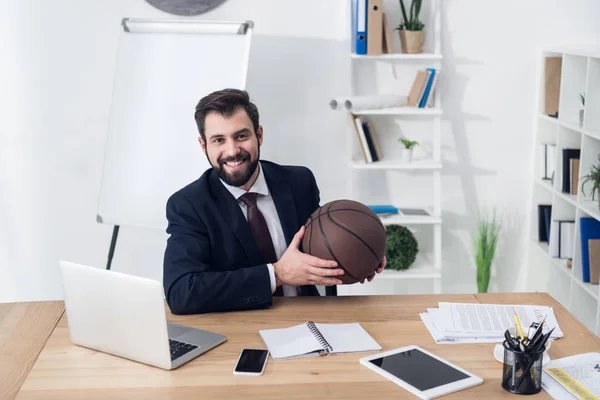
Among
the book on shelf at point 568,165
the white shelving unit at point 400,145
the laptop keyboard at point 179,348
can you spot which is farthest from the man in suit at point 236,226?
the book on shelf at point 568,165

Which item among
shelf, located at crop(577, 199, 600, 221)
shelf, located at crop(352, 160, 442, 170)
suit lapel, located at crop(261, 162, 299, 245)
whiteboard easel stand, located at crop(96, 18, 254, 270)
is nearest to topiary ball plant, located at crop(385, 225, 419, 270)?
shelf, located at crop(352, 160, 442, 170)

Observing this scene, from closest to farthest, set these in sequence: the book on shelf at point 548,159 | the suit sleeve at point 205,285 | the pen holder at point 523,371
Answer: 1. the pen holder at point 523,371
2. the suit sleeve at point 205,285
3. the book on shelf at point 548,159

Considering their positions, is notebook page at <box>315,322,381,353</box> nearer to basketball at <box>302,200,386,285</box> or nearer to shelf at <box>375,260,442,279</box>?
basketball at <box>302,200,386,285</box>

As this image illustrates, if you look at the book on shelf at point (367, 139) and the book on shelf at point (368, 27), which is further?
the book on shelf at point (367, 139)

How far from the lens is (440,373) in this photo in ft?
5.44

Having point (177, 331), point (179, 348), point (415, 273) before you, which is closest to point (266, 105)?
point (415, 273)

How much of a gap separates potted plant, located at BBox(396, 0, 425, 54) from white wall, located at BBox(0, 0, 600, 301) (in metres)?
0.21

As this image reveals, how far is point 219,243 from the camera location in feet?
7.29

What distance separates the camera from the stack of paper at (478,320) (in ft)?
6.09

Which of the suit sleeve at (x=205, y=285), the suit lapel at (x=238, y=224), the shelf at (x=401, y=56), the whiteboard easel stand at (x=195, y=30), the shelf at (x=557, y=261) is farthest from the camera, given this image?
the shelf at (x=557, y=261)

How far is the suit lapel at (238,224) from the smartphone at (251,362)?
49cm

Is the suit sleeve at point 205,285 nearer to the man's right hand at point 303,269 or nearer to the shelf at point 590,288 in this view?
the man's right hand at point 303,269

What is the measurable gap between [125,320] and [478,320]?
0.89 m

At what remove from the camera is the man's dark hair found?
7.47 feet
